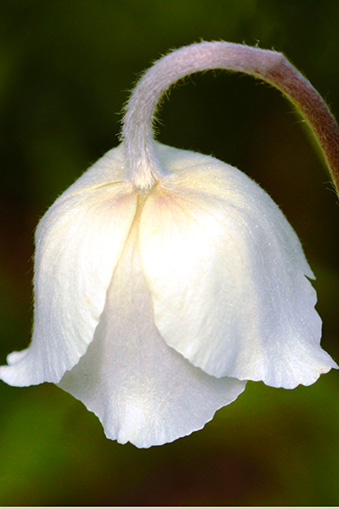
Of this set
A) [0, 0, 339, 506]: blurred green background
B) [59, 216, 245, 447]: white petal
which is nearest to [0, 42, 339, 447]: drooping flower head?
[59, 216, 245, 447]: white petal

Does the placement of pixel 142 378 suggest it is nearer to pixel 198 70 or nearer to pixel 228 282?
pixel 228 282

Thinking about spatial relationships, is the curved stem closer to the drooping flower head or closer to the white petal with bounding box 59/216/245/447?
the drooping flower head

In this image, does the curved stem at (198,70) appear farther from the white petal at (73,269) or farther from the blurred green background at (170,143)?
the blurred green background at (170,143)

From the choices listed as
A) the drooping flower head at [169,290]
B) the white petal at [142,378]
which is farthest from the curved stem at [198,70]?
the white petal at [142,378]

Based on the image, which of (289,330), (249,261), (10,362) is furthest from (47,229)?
(289,330)

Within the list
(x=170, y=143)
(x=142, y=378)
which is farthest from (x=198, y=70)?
(x=170, y=143)

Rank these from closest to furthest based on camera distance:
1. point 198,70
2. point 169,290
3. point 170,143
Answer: point 169,290 → point 198,70 → point 170,143
